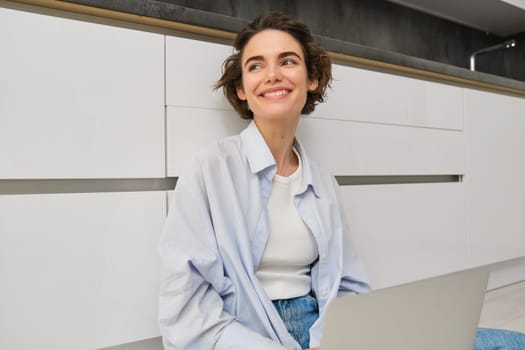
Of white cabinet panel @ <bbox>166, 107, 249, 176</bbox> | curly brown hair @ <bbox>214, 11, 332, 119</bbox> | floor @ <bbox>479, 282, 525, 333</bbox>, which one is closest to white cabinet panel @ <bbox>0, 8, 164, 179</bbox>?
white cabinet panel @ <bbox>166, 107, 249, 176</bbox>

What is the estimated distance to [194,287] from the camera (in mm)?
774

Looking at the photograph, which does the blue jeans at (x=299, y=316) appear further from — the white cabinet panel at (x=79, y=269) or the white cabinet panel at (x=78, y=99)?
the white cabinet panel at (x=78, y=99)

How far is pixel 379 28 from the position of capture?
221 centimetres

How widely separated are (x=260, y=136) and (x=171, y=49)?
0.99ft

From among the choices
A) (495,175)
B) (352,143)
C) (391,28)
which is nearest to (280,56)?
(352,143)

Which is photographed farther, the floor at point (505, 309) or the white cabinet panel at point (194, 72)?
the floor at point (505, 309)

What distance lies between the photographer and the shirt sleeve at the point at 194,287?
2.48ft

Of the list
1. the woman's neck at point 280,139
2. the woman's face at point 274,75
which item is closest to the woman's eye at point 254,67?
the woman's face at point 274,75

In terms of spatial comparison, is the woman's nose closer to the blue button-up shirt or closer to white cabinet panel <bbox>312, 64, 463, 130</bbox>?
the blue button-up shirt

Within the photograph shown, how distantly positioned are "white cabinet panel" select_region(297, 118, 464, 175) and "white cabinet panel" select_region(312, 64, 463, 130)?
3 cm

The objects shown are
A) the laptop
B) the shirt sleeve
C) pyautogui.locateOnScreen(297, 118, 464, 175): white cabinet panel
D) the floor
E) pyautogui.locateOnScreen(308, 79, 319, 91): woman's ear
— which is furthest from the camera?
the floor

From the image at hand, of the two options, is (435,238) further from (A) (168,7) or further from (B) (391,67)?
(A) (168,7)

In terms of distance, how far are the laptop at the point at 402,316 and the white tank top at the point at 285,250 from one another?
1.30ft

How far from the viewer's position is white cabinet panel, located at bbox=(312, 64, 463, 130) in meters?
1.32
